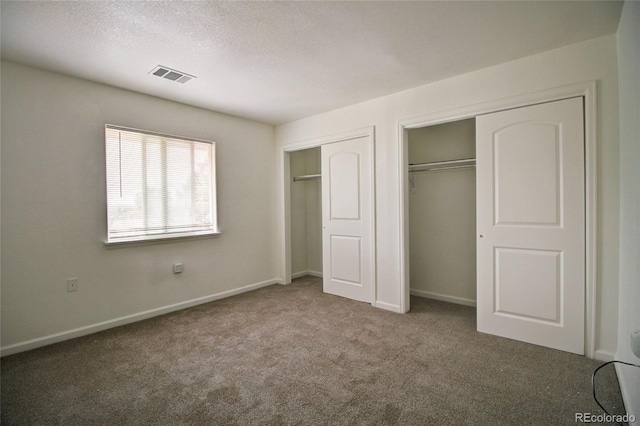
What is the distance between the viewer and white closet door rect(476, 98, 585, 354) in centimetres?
240

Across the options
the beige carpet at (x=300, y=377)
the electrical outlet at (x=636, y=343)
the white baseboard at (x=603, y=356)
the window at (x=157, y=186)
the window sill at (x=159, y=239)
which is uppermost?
the window at (x=157, y=186)

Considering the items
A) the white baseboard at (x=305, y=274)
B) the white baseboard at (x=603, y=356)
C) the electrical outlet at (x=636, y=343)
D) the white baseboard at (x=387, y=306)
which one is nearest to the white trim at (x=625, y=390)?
the white baseboard at (x=603, y=356)

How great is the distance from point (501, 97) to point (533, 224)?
1153mm

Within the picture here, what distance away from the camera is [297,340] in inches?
107

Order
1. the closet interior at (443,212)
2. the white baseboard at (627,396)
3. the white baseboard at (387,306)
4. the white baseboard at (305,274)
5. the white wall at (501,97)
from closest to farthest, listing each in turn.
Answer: the white baseboard at (627,396) → the white wall at (501,97) → the white baseboard at (387,306) → the closet interior at (443,212) → the white baseboard at (305,274)

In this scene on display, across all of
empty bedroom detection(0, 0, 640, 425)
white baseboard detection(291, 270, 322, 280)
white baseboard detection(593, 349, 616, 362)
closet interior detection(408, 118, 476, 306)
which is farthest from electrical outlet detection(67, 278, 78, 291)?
white baseboard detection(593, 349, 616, 362)

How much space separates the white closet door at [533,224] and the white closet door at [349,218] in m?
1.22

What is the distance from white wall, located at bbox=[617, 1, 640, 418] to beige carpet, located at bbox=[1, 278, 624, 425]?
0.86ft

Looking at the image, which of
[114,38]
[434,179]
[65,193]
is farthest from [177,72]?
[434,179]

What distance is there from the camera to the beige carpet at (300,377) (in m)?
1.77

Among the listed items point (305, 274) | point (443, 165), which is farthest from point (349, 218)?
point (305, 274)

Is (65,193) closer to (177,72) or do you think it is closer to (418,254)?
(177,72)

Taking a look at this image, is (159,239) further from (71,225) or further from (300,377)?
(300,377)

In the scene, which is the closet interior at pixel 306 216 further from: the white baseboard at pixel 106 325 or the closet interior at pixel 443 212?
the closet interior at pixel 443 212
